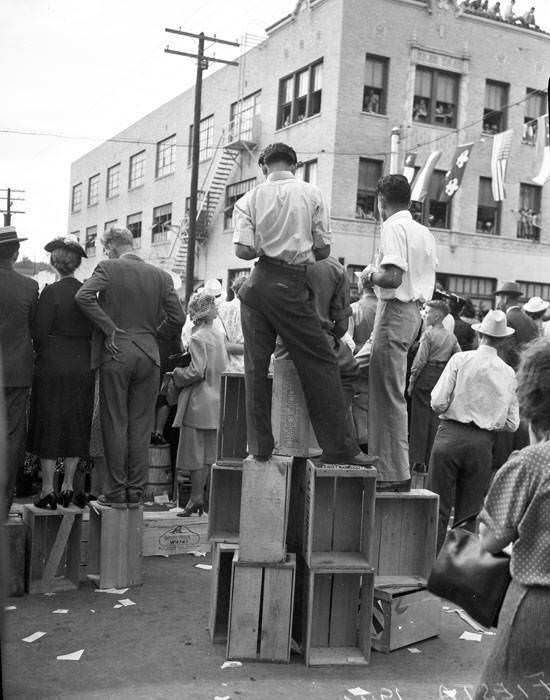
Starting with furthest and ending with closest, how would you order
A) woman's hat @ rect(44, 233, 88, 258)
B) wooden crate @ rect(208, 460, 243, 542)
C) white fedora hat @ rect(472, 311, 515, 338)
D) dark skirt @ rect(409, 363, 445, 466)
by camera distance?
dark skirt @ rect(409, 363, 445, 466) → white fedora hat @ rect(472, 311, 515, 338) → woman's hat @ rect(44, 233, 88, 258) → wooden crate @ rect(208, 460, 243, 542)

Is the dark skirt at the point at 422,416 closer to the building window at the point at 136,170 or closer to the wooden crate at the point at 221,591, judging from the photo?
the wooden crate at the point at 221,591

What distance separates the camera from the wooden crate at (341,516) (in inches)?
187

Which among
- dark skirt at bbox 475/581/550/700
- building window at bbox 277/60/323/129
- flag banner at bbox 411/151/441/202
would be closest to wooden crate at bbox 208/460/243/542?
dark skirt at bbox 475/581/550/700

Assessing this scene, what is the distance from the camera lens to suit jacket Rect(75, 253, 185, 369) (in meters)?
5.74

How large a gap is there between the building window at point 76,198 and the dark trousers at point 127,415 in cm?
4198

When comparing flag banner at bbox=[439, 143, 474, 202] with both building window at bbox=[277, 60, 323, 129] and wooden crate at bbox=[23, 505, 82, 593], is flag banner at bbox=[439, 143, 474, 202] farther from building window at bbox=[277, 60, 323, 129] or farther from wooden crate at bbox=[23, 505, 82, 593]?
wooden crate at bbox=[23, 505, 82, 593]

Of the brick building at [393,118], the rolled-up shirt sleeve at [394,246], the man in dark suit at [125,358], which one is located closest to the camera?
the rolled-up shirt sleeve at [394,246]

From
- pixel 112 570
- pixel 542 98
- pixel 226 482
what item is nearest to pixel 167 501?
pixel 112 570

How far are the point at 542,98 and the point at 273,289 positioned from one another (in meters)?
23.8

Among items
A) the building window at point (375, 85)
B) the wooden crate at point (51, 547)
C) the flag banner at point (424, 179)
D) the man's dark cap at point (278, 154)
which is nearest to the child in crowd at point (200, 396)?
the wooden crate at point (51, 547)

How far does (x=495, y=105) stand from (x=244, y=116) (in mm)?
8535

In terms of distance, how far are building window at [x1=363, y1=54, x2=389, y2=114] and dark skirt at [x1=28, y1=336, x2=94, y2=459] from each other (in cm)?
1904

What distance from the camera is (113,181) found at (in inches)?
1586

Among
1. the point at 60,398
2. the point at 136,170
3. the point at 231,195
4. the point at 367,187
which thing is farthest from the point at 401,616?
the point at 136,170
